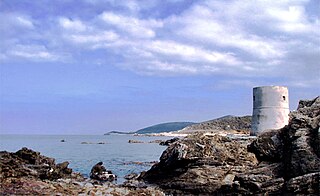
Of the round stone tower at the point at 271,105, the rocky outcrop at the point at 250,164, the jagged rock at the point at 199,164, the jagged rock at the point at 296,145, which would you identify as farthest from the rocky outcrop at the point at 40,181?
the round stone tower at the point at 271,105

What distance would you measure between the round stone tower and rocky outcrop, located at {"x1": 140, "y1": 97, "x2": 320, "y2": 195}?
12.1 meters

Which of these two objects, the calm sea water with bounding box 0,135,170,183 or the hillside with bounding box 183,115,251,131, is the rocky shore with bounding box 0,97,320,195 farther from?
the hillside with bounding box 183,115,251,131

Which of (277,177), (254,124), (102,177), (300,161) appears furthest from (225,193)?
(254,124)

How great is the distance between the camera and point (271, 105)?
122 feet

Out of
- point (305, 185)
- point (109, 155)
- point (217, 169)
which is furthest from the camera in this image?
point (109, 155)

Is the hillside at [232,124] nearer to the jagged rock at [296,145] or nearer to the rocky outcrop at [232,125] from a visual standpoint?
the rocky outcrop at [232,125]

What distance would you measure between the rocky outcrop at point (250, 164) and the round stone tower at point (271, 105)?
12.1m

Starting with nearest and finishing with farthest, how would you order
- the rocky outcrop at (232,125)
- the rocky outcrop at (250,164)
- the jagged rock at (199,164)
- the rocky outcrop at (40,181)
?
the rocky outcrop at (250,164) < the rocky outcrop at (40,181) < the jagged rock at (199,164) < the rocky outcrop at (232,125)

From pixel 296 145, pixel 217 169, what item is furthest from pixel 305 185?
pixel 217 169

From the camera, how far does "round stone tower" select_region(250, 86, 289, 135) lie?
36656mm

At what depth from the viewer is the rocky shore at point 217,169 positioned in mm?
16356

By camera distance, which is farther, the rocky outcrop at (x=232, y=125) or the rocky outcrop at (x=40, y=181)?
the rocky outcrop at (x=232, y=125)

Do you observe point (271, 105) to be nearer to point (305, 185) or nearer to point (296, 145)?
point (296, 145)

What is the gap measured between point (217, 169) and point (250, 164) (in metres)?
2.10
